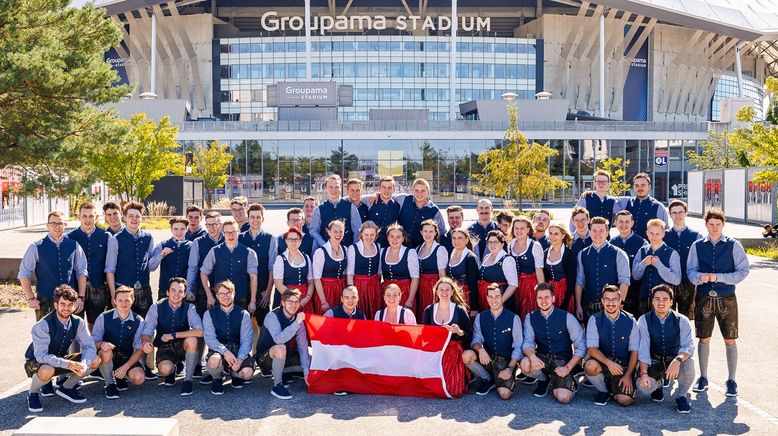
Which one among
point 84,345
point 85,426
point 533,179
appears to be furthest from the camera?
point 533,179

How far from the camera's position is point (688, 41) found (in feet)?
241

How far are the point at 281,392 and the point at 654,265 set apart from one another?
435 centimetres

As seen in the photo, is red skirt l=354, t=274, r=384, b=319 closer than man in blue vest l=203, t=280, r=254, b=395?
No

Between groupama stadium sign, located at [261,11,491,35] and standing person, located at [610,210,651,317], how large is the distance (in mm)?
61819

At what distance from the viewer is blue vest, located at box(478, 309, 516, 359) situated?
7602 millimetres

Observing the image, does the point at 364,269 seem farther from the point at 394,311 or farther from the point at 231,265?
the point at 231,265

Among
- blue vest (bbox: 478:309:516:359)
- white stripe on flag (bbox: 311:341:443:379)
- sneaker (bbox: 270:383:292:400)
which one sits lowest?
sneaker (bbox: 270:383:292:400)

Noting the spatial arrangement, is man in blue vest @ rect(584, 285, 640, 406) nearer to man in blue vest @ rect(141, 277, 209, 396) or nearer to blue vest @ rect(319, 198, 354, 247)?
blue vest @ rect(319, 198, 354, 247)

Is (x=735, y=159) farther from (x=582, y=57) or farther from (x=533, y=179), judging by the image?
(x=582, y=57)

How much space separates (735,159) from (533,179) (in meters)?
21.7

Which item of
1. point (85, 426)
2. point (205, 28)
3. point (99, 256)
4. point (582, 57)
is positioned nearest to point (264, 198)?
point (205, 28)

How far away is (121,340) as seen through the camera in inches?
299

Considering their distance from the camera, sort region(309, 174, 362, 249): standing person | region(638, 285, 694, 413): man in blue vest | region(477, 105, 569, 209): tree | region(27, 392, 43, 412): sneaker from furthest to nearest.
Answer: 1. region(477, 105, 569, 209): tree
2. region(309, 174, 362, 249): standing person
3. region(638, 285, 694, 413): man in blue vest
4. region(27, 392, 43, 412): sneaker

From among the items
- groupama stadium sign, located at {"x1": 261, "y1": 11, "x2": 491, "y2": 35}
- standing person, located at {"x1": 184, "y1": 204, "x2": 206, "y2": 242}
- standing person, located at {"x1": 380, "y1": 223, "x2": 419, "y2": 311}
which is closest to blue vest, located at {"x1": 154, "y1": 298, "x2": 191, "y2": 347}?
standing person, located at {"x1": 184, "y1": 204, "x2": 206, "y2": 242}
